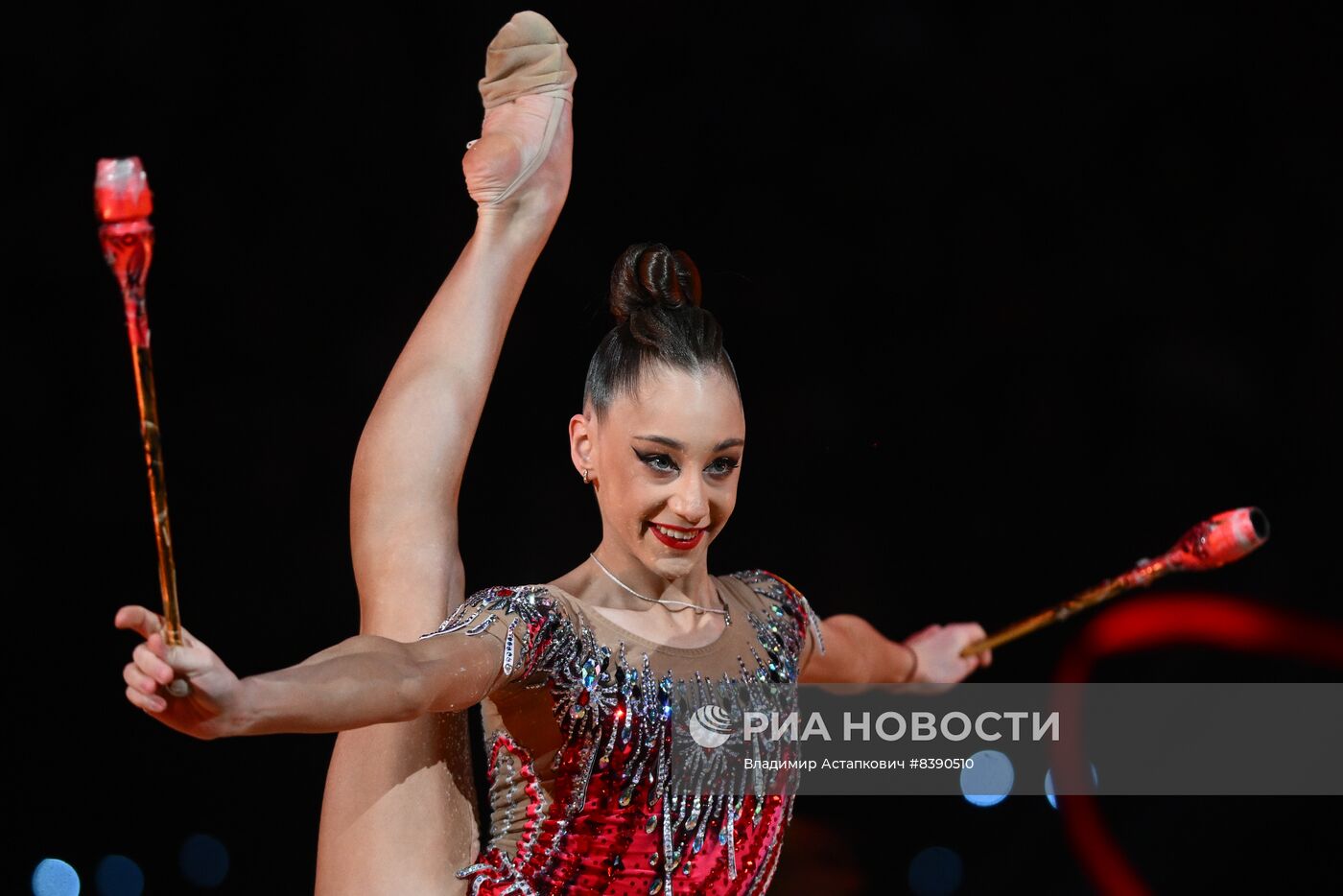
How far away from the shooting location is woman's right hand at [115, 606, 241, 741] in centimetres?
121

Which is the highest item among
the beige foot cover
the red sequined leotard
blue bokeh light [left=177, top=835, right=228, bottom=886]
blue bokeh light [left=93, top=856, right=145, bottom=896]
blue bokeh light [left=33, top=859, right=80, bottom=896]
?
the beige foot cover

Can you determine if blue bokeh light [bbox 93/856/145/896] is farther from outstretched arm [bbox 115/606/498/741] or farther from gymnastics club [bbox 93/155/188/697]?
gymnastics club [bbox 93/155/188/697]

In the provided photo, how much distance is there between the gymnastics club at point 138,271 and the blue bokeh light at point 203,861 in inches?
60.1

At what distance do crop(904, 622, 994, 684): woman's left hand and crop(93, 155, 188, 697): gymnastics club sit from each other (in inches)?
52.1

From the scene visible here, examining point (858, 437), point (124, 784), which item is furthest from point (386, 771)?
point (858, 437)

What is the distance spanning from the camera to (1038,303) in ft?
9.27

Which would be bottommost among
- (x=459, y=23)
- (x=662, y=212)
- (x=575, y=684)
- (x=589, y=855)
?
(x=589, y=855)

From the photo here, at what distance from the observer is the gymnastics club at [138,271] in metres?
1.21

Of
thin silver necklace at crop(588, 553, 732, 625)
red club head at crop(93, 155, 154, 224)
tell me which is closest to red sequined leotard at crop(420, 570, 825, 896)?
thin silver necklace at crop(588, 553, 732, 625)

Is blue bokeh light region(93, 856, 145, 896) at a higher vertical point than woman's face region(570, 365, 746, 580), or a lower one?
lower

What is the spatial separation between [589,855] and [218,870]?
1.14 metres

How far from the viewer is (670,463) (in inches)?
72.1

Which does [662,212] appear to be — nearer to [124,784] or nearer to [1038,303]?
[1038,303]

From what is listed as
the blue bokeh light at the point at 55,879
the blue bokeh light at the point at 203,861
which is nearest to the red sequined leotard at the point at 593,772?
the blue bokeh light at the point at 203,861
